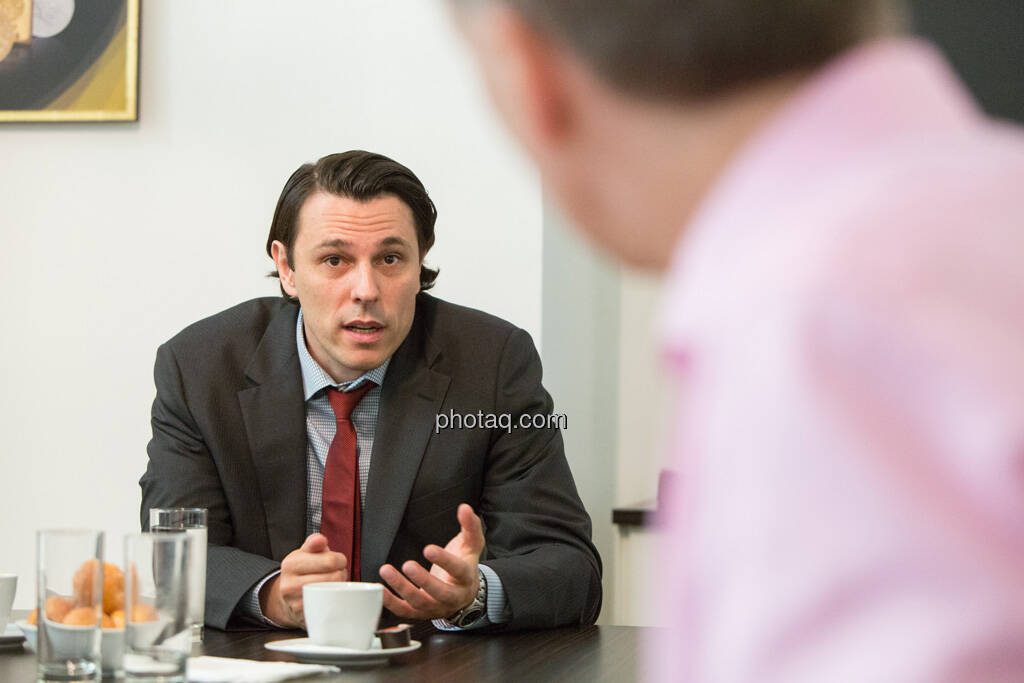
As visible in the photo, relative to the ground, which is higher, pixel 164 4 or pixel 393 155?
pixel 164 4

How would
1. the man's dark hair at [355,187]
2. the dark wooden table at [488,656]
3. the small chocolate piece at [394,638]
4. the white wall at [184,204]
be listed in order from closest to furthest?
the dark wooden table at [488,656] < the small chocolate piece at [394,638] < the man's dark hair at [355,187] < the white wall at [184,204]

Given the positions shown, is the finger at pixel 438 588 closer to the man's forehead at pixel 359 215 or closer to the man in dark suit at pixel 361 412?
the man in dark suit at pixel 361 412

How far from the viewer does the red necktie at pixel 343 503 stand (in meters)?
2.33

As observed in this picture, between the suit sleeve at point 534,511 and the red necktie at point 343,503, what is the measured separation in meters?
0.25

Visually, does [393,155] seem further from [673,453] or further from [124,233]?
[673,453]

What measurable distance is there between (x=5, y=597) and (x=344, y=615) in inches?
19.2

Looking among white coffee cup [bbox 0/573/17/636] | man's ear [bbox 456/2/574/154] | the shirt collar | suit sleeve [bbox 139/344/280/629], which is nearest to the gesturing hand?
suit sleeve [bbox 139/344/280/629]

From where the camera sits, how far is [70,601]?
49.7 inches

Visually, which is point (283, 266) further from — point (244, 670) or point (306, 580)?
point (244, 670)

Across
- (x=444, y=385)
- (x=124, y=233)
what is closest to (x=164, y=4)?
(x=124, y=233)

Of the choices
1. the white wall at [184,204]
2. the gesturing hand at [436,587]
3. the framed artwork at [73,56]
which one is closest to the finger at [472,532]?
the gesturing hand at [436,587]

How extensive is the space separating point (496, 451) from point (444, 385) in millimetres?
174

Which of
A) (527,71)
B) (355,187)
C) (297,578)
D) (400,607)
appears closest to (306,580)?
(297,578)

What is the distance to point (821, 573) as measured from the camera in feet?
0.99
